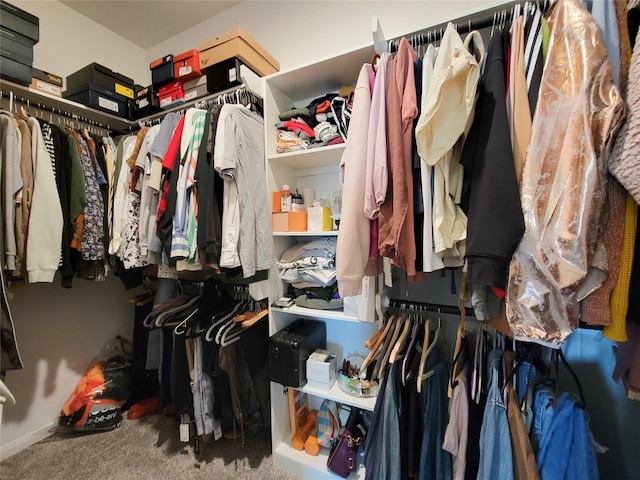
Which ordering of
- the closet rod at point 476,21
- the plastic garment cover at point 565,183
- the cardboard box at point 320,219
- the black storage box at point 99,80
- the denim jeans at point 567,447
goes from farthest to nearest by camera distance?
the black storage box at point 99,80 → the cardboard box at point 320,219 → the closet rod at point 476,21 → the denim jeans at point 567,447 → the plastic garment cover at point 565,183

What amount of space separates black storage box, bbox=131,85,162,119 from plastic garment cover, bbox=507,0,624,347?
78.3 inches

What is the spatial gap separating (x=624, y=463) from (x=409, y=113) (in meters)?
1.54

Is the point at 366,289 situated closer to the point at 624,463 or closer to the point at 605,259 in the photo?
the point at 605,259

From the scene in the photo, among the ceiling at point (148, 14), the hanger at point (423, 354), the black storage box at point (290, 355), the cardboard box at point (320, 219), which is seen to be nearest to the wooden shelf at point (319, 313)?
the black storage box at point (290, 355)

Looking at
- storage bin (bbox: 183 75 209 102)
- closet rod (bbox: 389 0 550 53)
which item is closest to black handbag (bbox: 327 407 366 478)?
closet rod (bbox: 389 0 550 53)

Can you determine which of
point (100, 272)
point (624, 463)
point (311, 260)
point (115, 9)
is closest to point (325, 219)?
point (311, 260)

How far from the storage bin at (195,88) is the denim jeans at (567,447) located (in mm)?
2077

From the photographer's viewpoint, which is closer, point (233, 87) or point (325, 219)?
point (325, 219)

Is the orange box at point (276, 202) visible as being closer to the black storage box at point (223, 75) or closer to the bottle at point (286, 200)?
the bottle at point (286, 200)

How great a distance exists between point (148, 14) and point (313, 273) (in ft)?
7.30

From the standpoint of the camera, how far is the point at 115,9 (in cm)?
181

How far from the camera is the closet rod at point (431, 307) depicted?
1.09 meters

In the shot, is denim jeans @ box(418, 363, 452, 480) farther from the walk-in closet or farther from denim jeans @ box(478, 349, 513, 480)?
denim jeans @ box(478, 349, 513, 480)

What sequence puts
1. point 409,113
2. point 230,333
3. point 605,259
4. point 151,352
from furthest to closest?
1. point 151,352
2. point 230,333
3. point 409,113
4. point 605,259
